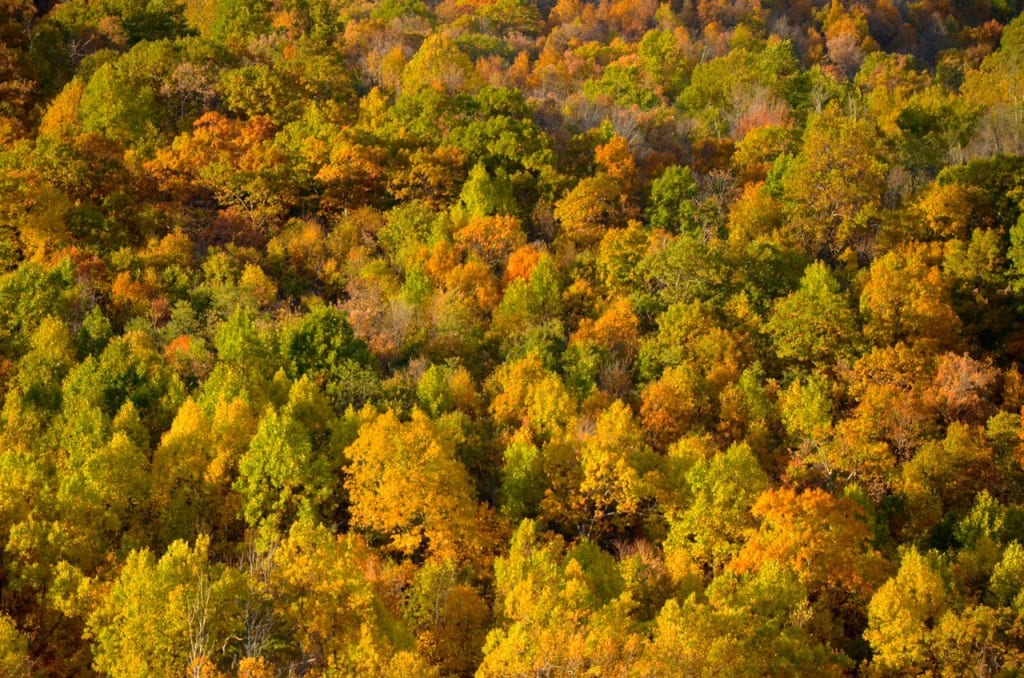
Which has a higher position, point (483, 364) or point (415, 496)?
point (415, 496)

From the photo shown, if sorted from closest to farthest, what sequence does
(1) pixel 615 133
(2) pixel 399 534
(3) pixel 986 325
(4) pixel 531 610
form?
(4) pixel 531 610, (2) pixel 399 534, (3) pixel 986 325, (1) pixel 615 133

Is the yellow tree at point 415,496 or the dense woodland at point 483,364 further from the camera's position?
the yellow tree at point 415,496

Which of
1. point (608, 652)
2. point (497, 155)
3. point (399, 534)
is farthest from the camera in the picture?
point (497, 155)

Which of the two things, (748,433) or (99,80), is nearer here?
(748,433)

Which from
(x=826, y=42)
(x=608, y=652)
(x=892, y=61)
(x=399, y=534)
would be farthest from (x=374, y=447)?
(x=826, y=42)

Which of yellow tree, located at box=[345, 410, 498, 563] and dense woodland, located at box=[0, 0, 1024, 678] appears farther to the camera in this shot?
yellow tree, located at box=[345, 410, 498, 563]

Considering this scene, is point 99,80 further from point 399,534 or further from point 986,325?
point 986,325

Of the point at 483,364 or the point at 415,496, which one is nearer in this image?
the point at 415,496

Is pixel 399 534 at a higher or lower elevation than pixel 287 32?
lower
